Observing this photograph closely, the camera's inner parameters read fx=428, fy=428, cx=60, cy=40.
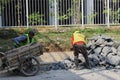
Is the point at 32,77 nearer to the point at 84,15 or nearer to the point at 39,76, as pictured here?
the point at 39,76

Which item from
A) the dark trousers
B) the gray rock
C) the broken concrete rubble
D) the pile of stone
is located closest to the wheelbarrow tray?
the broken concrete rubble

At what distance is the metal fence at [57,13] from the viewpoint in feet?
64.3

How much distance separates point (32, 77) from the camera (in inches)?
516

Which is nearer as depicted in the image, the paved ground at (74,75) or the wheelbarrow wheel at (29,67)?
the paved ground at (74,75)

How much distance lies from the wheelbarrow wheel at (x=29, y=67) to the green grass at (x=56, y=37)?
118 inches

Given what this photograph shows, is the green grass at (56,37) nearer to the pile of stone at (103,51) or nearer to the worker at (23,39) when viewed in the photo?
the pile of stone at (103,51)

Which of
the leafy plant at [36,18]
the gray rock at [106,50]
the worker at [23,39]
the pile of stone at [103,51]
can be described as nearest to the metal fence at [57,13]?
the leafy plant at [36,18]

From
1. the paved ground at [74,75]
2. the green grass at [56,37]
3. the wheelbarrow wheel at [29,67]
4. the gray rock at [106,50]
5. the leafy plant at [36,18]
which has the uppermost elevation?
the leafy plant at [36,18]

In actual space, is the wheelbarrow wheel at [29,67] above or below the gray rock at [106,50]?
below

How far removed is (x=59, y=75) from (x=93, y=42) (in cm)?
324

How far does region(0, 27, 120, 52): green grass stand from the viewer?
1728 centimetres

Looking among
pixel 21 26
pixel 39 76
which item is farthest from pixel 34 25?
pixel 39 76

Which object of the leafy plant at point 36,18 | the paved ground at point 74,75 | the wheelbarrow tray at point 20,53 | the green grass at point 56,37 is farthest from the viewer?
the leafy plant at point 36,18

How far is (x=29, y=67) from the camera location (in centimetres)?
1341
